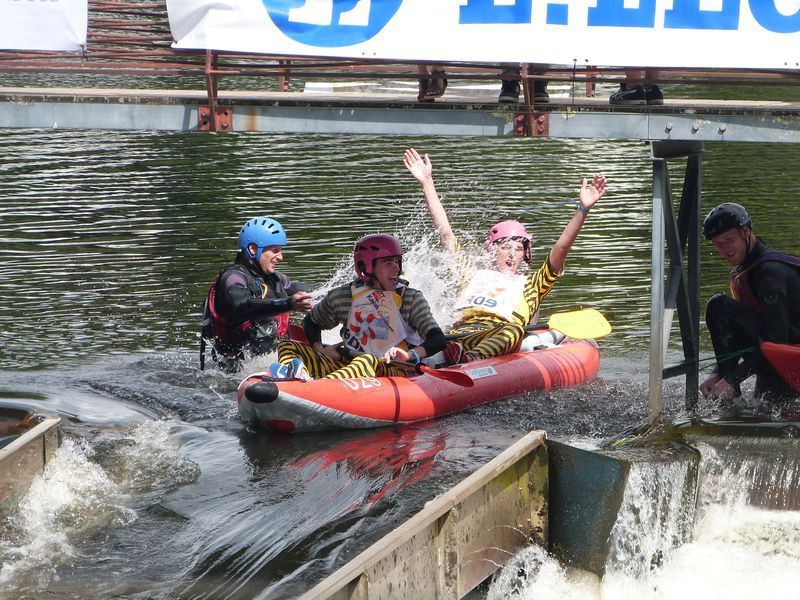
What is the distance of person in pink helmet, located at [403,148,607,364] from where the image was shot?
9633mm

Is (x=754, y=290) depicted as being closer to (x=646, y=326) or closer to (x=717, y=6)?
(x=717, y=6)

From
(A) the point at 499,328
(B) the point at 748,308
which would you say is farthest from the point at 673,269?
(A) the point at 499,328

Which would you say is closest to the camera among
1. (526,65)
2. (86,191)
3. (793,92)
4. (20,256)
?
(526,65)

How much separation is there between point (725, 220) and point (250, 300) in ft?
11.9

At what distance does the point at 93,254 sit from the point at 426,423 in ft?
24.4

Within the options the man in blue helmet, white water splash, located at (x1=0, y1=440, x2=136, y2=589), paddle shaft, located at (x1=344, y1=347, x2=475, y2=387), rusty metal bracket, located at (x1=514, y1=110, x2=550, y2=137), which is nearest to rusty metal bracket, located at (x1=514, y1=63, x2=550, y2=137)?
rusty metal bracket, located at (x1=514, y1=110, x2=550, y2=137)

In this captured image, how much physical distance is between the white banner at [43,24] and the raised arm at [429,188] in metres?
2.94

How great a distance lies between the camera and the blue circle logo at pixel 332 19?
7430 millimetres

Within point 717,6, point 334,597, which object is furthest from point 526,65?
point 334,597

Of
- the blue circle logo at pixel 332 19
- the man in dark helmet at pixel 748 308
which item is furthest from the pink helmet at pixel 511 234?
the blue circle logo at pixel 332 19

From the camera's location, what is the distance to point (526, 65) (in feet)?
25.2

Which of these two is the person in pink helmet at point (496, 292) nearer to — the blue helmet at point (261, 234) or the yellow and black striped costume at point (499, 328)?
the yellow and black striped costume at point (499, 328)

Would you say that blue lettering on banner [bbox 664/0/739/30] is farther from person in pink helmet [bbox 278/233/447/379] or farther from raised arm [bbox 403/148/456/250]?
raised arm [bbox 403/148/456/250]

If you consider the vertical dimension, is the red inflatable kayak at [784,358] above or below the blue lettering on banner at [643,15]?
below
